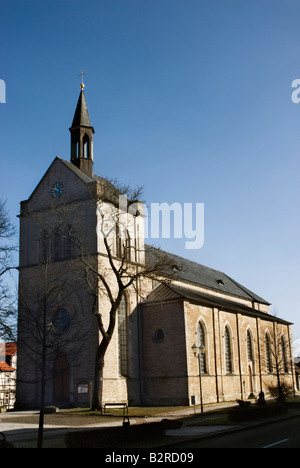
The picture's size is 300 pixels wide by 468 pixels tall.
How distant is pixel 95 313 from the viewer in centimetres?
3148

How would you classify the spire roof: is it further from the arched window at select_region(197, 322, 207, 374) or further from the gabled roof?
the arched window at select_region(197, 322, 207, 374)

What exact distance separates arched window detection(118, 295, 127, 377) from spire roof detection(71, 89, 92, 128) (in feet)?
48.4

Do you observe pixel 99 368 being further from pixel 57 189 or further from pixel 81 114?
pixel 81 114

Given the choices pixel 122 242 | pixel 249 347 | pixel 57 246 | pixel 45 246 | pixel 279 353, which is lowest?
pixel 279 353

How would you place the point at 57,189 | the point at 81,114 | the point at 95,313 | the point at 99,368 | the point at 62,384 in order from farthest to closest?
the point at 81,114 → the point at 57,189 → the point at 62,384 → the point at 95,313 → the point at 99,368

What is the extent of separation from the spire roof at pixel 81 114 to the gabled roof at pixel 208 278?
12.3 m

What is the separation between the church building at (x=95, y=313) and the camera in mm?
34156

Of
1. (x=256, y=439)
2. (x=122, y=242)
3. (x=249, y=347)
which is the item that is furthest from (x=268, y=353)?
(x=256, y=439)

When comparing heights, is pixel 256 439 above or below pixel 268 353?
below

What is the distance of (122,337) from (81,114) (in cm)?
1839

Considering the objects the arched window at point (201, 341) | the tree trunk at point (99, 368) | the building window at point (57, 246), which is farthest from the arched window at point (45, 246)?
the arched window at point (201, 341)

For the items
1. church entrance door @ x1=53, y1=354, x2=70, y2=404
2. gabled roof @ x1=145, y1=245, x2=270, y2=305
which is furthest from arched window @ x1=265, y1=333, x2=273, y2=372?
church entrance door @ x1=53, y1=354, x2=70, y2=404

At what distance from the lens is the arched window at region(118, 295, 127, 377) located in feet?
118
